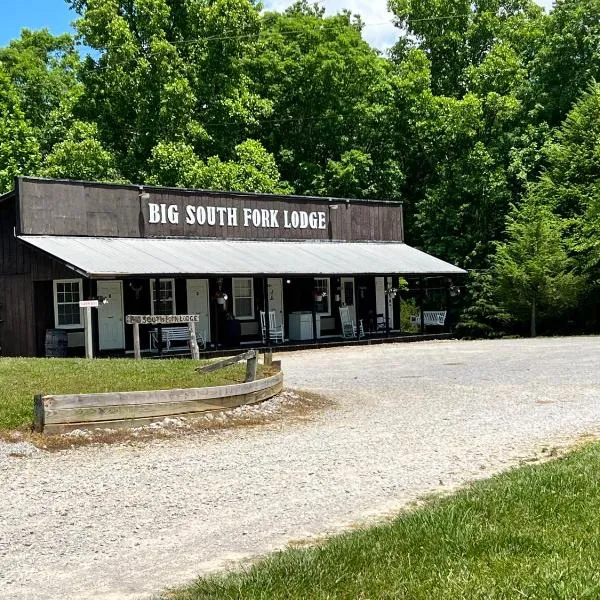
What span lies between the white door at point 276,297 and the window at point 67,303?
21.3ft

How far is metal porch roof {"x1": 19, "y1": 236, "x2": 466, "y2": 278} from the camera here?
2069 cm

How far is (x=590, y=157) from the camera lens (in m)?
33.3

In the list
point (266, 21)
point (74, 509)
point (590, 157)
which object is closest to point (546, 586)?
point (74, 509)

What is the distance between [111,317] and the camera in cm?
2330

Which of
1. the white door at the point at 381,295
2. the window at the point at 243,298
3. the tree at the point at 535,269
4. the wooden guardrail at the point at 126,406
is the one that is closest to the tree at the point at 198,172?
the white door at the point at 381,295

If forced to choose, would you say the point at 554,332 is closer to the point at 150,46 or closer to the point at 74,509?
the point at 150,46

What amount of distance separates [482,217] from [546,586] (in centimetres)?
3286

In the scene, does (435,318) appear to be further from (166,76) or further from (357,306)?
(166,76)

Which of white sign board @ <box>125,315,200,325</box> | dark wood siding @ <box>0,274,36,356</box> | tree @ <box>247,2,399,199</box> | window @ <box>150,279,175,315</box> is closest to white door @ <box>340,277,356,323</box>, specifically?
window @ <box>150,279,175,315</box>

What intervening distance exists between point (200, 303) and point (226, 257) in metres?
1.86

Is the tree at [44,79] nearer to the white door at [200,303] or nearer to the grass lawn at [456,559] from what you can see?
the white door at [200,303]

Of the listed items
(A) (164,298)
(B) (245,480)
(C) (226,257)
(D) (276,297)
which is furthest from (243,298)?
(B) (245,480)

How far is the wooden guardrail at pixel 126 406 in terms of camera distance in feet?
30.2

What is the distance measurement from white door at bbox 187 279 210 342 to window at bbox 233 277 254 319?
1.24 metres
